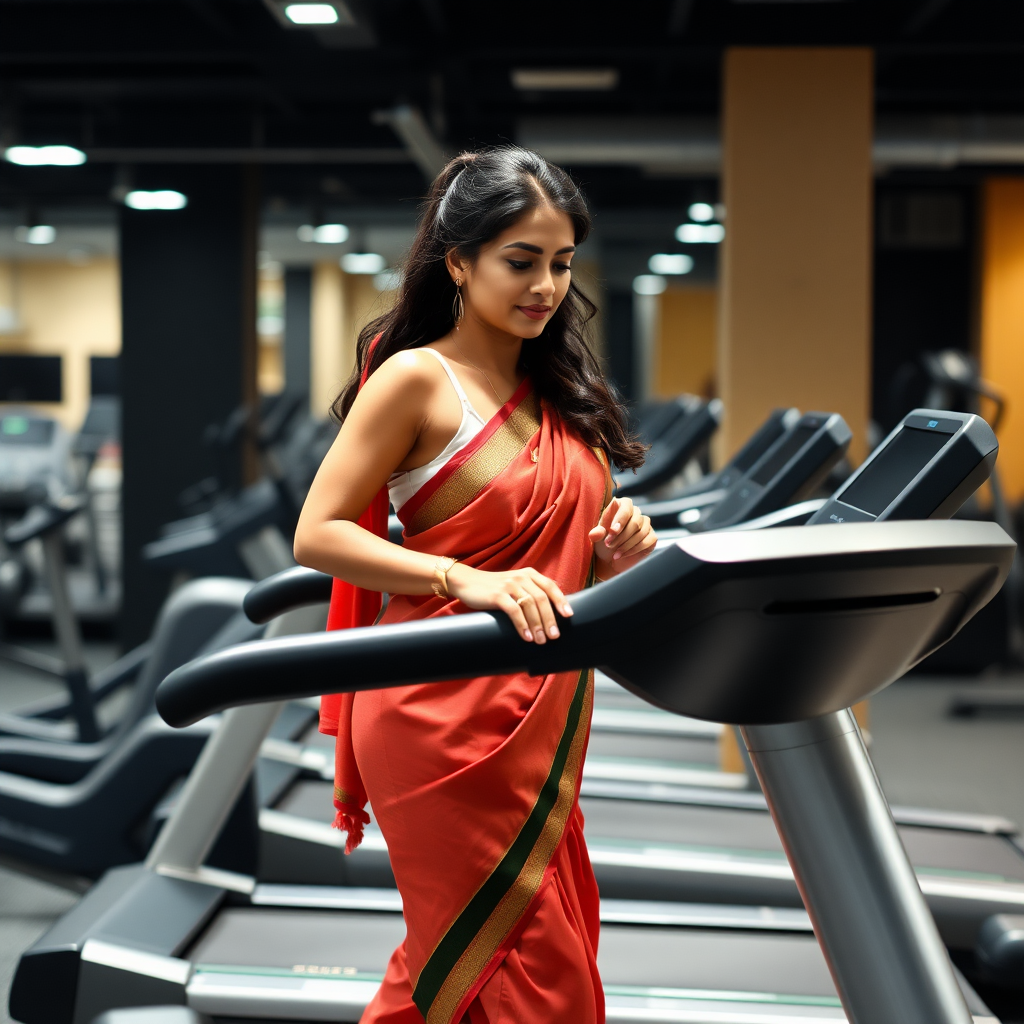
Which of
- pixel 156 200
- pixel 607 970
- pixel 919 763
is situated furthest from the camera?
pixel 156 200

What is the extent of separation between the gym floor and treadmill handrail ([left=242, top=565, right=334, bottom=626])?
4.44ft

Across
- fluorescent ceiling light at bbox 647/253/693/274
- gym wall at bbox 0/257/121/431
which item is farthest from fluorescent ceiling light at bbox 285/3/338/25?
gym wall at bbox 0/257/121/431

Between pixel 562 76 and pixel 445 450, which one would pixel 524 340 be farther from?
pixel 562 76

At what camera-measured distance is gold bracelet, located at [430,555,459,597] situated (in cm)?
117

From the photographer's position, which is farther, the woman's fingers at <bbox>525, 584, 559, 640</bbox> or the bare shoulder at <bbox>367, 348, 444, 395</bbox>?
the bare shoulder at <bbox>367, 348, 444, 395</bbox>

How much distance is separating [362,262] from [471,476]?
1237cm

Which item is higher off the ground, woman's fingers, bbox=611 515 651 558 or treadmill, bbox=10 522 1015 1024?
woman's fingers, bbox=611 515 651 558

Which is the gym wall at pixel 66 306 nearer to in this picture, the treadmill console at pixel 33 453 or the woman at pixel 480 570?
the treadmill console at pixel 33 453

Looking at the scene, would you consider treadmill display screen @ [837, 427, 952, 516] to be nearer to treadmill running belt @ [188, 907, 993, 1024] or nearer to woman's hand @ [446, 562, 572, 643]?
woman's hand @ [446, 562, 572, 643]

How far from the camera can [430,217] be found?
56.6 inches

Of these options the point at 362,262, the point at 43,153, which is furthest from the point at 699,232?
the point at 43,153

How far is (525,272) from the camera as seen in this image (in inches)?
51.6

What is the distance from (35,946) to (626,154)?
15.3 ft

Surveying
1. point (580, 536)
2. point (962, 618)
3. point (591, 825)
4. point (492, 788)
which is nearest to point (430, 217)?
point (580, 536)
